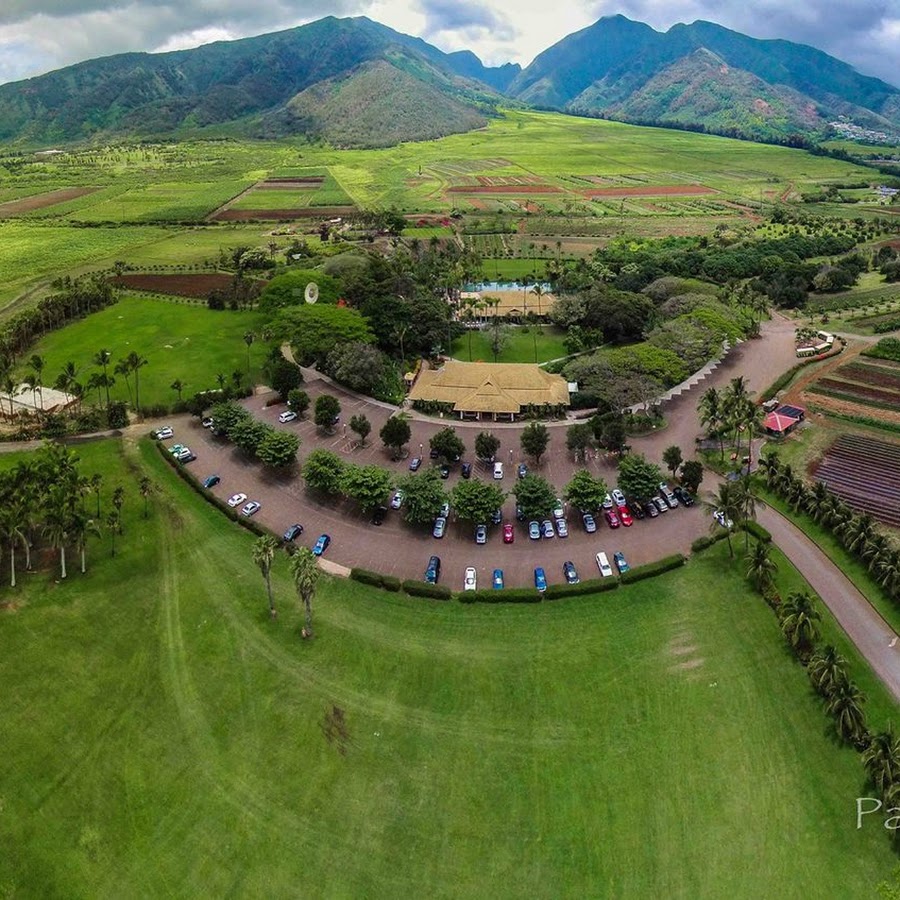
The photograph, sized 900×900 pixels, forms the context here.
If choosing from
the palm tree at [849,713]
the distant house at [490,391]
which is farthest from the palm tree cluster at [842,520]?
the distant house at [490,391]

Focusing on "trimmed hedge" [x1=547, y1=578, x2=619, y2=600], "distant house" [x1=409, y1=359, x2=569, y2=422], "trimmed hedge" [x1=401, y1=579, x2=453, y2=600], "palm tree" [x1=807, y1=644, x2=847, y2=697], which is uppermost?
"distant house" [x1=409, y1=359, x2=569, y2=422]

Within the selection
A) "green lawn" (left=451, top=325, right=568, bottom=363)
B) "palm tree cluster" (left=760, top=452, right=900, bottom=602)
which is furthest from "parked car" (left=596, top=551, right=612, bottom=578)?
"green lawn" (left=451, top=325, right=568, bottom=363)

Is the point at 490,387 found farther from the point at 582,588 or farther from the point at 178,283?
the point at 178,283

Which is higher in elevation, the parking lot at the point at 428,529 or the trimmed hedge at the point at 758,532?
the trimmed hedge at the point at 758,532

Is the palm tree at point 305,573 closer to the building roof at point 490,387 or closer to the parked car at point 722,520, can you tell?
the parked car at point 722,520

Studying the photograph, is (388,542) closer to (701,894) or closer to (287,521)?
(287,521)

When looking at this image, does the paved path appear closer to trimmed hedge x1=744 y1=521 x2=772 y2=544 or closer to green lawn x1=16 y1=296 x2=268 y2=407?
trimmed hedge x1=744 y1=521 x2=772 y2=544

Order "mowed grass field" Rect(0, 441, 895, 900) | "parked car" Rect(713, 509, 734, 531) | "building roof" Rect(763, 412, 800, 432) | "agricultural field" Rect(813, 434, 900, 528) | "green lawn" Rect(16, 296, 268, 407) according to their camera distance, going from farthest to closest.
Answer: "green lawn" Rect(16, 296, 268, 407) → "building roof" Rect(763, 412, 800, 432) → "agricultural field" Rect(813, 434, 900, 528) → "parked car" Rect(713, 509, 734, 531) → "mowed grass field" Rect(0, 441, 895, 900)
